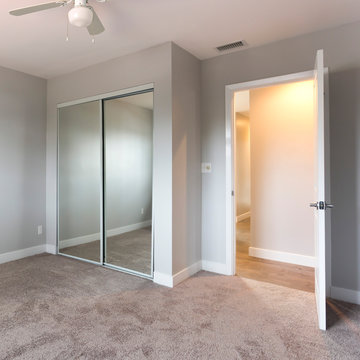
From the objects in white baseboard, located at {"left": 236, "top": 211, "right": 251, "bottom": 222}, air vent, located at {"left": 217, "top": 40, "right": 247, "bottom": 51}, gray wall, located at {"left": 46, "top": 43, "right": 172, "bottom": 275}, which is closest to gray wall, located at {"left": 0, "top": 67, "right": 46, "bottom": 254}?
gray wall, located at {"left": 46, "top": 43, "right": 172, "bottom": 275}

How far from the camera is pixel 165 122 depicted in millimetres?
2922

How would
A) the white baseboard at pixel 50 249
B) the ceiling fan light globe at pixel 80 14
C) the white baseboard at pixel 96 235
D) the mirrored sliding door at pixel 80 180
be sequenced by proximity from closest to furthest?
the ceiling fan light globe at pixel 80 14 → the white baseboard at pixel 96 235 → the mirrored sliding door at pixel 80 180 → the white baseboard at pixel 50 249

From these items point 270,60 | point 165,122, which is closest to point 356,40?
point 270,60

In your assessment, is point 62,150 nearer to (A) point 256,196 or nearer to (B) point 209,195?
(B) point 209,195

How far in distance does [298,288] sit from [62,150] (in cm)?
344

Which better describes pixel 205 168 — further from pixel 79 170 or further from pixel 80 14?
pixel 80 14

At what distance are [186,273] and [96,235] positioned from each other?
4.26 feet

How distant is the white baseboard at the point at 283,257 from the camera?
3506mm

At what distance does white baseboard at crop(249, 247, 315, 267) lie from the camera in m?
3.51

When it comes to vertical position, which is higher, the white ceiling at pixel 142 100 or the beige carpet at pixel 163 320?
the white ceiling at pixel 142 100

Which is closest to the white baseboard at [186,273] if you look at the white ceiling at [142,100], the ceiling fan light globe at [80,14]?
the white ceiling at [142,100]

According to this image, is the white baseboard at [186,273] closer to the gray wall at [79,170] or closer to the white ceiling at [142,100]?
the gray wall at [79,170]

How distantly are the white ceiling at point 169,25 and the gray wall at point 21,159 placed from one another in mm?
608

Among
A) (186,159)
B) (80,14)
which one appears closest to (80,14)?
(80,14)
